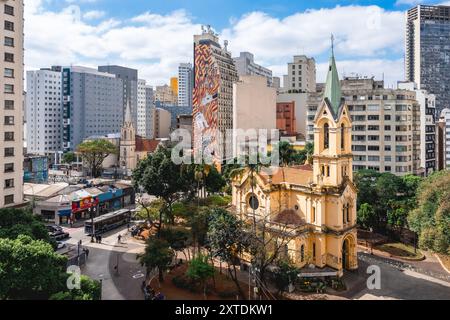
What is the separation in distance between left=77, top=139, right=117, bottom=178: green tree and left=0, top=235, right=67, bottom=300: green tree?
62.4m

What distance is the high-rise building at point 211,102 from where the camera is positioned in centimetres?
7200

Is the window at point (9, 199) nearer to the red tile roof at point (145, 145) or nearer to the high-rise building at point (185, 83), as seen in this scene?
the red tile roof at point (145, 145)

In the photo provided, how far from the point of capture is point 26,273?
64.6ft

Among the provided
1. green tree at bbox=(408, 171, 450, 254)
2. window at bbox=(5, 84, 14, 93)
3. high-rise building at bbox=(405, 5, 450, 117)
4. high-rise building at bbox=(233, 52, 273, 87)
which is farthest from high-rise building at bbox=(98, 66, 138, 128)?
green tree at bbox=(408, 171, 450, 254)

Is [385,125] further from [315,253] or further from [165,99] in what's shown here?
[165,99]

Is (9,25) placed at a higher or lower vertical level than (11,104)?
higher

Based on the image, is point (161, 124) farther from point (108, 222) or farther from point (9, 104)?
point (9, 104)

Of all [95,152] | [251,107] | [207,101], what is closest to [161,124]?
[95,152]

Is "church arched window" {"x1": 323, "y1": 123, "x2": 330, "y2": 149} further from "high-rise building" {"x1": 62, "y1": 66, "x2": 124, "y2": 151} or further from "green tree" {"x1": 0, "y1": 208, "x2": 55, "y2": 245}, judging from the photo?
"high-rise building" {"x1": 62, "y1": 66, "x2": 124, "y2": 151}

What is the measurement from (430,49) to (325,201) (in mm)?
86150

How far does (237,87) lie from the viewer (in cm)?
7256

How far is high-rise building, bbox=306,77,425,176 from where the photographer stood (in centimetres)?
5900

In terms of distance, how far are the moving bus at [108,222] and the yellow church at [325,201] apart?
1812 cm
